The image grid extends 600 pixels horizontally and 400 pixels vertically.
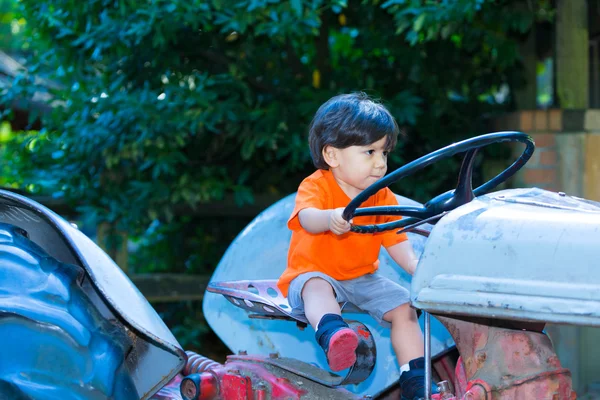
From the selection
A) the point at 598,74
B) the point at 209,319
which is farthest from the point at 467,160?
the point at 598,74

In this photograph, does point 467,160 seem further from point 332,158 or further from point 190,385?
point 190,385

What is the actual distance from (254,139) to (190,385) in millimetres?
2174

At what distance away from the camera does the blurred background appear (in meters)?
3.94

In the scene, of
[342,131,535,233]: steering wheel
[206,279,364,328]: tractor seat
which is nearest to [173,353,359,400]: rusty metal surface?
[206,279,364,328]: tractor seat

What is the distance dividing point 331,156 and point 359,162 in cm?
9

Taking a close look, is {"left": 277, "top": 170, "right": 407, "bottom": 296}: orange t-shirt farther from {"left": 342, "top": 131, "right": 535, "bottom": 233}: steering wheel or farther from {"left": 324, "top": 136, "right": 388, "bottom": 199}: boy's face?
{"left": 342, "top": 131, "right": 535, "bottom": 233}: steering wheel

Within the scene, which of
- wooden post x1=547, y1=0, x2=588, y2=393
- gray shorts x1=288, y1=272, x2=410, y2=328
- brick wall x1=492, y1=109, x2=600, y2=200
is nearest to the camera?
gray shorts x1=288, y1=272, x2=410, y2=328

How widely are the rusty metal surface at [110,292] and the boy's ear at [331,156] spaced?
616 millimetres

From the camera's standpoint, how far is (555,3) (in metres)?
4.72

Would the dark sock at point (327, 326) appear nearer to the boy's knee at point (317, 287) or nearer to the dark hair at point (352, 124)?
the boy's knee at point (317, 287)

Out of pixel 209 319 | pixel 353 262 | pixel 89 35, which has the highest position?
pixel 89 35

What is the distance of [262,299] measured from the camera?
2.07 m

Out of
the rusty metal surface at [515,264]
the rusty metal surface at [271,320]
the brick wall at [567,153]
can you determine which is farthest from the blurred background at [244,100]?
the rusty metal surface at [515,264]

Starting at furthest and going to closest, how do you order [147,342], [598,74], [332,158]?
[598,74], [332,158], [147,342]
